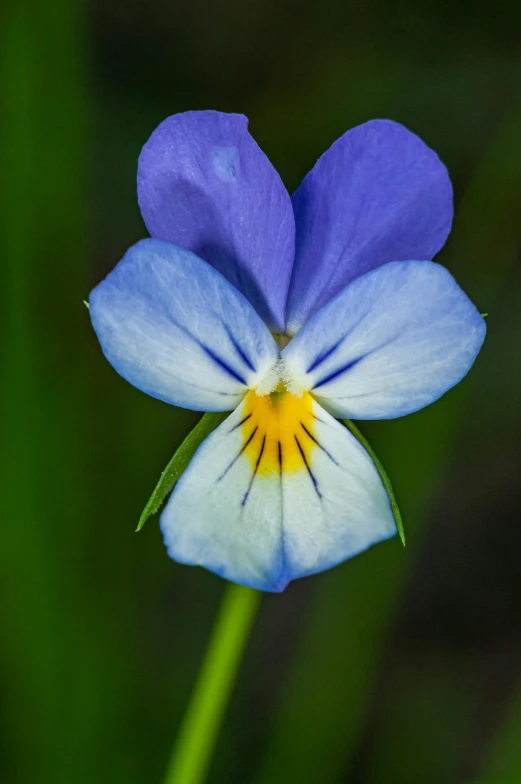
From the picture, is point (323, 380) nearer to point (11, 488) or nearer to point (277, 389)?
point (277, 389)

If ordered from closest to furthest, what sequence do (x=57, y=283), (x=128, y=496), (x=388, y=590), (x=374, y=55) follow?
(x=388, y=590) < (x=57, y=283) < (x=128, y=496) < (x=374, y=55)

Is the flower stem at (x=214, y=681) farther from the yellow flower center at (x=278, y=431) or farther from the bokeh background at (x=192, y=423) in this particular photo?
the bokeh background at (x=192, y=423)

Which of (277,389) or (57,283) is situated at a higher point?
(57,283)

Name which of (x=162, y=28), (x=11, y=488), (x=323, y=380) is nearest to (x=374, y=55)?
(x=162, y=28)

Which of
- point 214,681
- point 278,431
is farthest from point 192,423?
point 278,431

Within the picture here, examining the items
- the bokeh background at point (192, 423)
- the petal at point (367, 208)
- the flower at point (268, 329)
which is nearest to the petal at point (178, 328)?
the flower at point (268, 329)

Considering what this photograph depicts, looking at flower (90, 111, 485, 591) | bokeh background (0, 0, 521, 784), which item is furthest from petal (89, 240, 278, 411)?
bokeh background (0, 0, 521, 784)

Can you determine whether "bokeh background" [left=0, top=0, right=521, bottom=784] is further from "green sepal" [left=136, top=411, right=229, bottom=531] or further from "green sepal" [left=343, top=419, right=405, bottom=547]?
"green sepal" [left=136, top=411, right=229, bottom=531]
